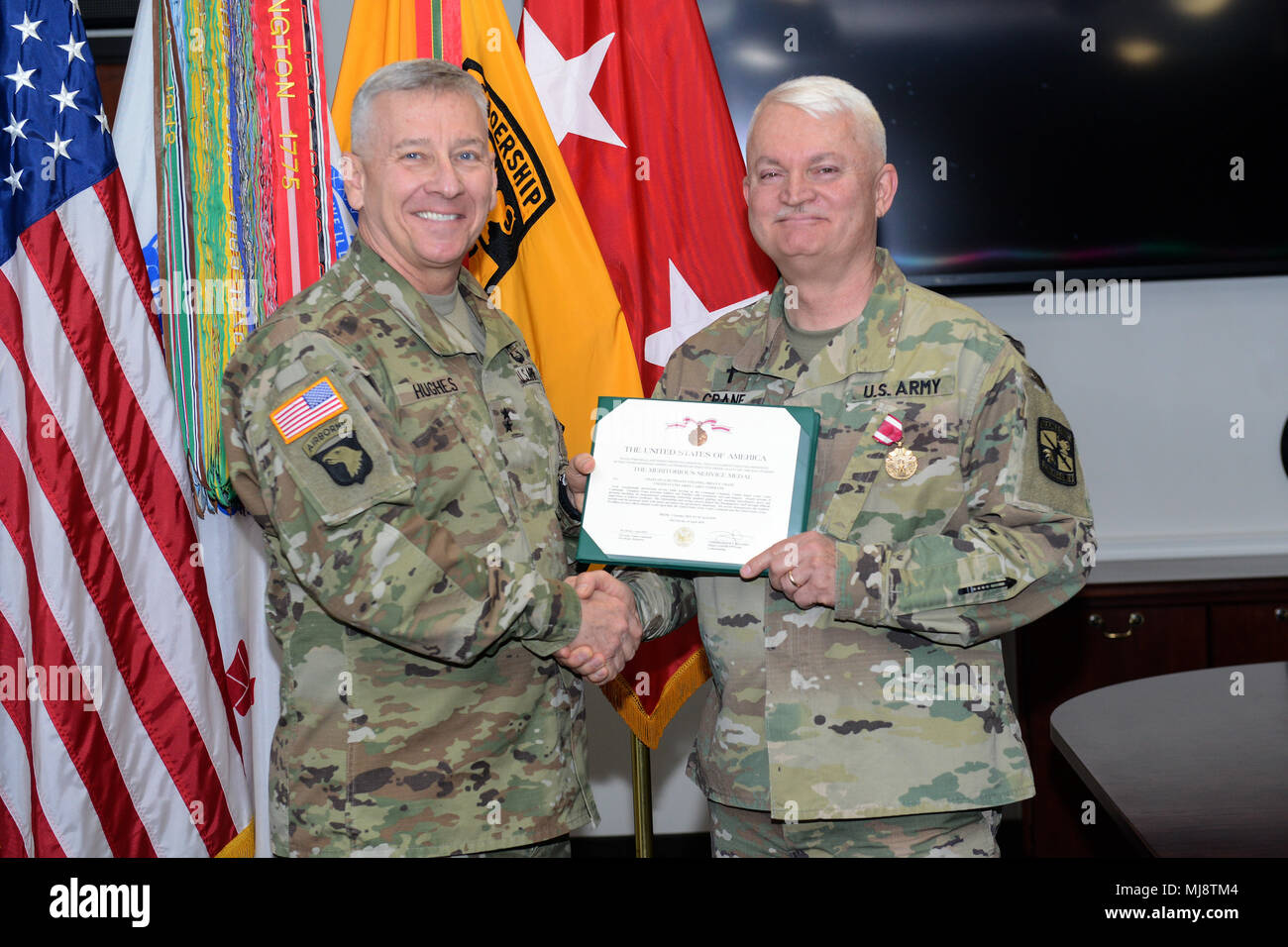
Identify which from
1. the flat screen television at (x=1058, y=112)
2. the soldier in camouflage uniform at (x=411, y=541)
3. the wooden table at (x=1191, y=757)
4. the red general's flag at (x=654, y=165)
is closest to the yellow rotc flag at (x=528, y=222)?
the red general's flag at (x=654, y=165)

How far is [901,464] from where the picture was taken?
176 cm

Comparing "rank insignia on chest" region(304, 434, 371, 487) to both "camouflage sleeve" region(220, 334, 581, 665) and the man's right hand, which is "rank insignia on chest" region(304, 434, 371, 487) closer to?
"camouflage sleeve" region(220, 334, 581, 665)

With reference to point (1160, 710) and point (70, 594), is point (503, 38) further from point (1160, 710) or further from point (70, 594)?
point (1160, 710)

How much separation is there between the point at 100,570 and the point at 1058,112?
309cm

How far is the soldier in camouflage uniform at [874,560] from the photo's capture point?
66.8 inches

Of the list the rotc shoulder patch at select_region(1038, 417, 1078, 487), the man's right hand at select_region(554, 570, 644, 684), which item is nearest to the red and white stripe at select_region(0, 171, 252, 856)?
the man's right hand at select_region(554, 570, 644, 684)

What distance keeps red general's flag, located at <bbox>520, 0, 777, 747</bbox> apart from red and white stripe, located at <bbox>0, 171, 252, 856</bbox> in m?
1.01

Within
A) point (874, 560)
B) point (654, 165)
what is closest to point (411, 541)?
point (874, 560)

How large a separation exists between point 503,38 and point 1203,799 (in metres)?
2.18

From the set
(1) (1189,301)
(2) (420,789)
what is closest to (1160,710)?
(2) (420,789)

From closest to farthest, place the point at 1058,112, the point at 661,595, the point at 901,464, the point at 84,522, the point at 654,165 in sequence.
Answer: the point at 901,464
the point at 661,595
the point at 84,522
the point at 654,165
the point at 1058,112

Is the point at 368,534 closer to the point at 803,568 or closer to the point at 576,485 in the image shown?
the point at 576,485

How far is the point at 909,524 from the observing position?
177cm

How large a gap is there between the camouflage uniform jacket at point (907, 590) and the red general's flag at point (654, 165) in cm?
94
